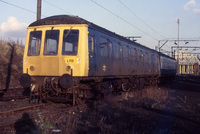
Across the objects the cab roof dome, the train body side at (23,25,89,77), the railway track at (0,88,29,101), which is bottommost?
the railway track at (0,88,29,101)

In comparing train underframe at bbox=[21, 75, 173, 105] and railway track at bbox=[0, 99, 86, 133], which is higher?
train underframe at bbox=[21, 75, 173, 105]

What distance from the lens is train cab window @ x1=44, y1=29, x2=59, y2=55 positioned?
854cm

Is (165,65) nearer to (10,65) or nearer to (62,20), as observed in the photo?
(10,65)

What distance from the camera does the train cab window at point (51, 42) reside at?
8.54 metres

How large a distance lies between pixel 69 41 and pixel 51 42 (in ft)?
2.42

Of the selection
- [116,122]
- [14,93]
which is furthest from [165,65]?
[116,122]

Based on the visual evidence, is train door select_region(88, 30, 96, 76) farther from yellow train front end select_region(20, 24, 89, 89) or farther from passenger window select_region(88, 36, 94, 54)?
yellow train front end select_region(20, 24, 89, 89)

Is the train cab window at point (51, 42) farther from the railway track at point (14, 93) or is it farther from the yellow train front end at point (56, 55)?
the railway track at point (14, 93)

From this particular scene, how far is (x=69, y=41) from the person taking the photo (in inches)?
333

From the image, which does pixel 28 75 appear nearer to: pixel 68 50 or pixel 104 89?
pixel 68 50

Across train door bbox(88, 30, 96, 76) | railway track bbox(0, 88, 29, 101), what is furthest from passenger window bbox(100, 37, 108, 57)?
railway track bbox(0, 88, 29, 101)

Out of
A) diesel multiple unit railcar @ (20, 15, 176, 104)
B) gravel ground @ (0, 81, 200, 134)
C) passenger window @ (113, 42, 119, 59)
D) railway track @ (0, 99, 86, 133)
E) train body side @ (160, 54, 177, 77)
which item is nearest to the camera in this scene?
gravel ground @ (0, 81, 200, 134)

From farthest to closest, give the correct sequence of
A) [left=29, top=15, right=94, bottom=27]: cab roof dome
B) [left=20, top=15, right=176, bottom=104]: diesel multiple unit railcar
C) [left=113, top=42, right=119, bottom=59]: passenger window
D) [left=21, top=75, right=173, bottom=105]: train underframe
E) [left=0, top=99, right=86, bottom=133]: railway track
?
[left=113, top=42, right=119, bottom=59]: passenger window → [left=29, top=15, right=94, bottom=27]: cab roof dome → [left=20, top=15, right=176, bottom=104]: diesel multiple unit railcar → [left=21, top=75, right=173, bottom=105]: train underframe → [left=0, top=99, right=86, bottom=133]: railway track

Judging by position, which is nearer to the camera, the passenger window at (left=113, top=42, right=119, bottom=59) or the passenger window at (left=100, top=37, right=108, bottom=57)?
the passenger window at (left=100, top=37, right=108, bottom=57)
